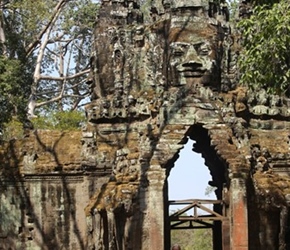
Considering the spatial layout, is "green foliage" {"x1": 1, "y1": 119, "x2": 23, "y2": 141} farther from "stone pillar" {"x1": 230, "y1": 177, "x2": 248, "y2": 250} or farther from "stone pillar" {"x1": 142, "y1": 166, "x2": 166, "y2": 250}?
"stone pillar" {"x1": 230, "y1": 177, "x2": 248, "y2": 250}

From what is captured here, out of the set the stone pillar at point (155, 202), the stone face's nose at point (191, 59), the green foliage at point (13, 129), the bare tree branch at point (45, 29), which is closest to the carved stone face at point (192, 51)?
the stone face's nose at point (191, 59)

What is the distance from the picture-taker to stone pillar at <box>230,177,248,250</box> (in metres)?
13.4

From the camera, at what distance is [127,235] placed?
45.0 ft

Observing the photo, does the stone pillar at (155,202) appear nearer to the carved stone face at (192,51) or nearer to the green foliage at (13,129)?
the carved stone face at (192,51)

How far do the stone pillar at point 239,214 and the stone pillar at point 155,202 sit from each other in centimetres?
111

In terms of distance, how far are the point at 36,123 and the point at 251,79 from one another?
1441cm

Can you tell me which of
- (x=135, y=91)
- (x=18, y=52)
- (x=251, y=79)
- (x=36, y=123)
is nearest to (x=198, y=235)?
(x=36, y=123)

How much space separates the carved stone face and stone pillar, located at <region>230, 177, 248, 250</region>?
2211 mm

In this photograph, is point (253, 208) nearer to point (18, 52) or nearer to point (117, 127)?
point (117, 127)

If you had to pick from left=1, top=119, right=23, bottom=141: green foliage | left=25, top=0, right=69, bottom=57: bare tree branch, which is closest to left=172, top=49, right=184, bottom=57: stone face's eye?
left=1, top=119, right=23, bottom=141: green foliage

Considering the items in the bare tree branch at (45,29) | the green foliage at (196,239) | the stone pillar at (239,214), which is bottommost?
the stone pillar at (239,214)

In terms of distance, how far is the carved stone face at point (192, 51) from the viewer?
14.9m

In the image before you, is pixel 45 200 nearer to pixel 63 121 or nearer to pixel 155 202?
pixel 155 202

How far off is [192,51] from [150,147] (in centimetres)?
215
